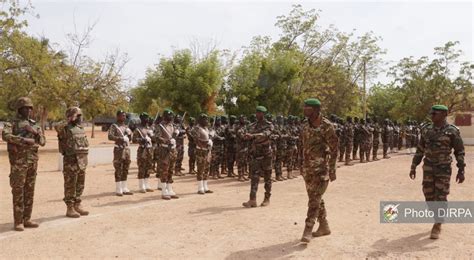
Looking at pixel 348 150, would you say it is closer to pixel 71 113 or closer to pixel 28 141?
pixel 71 113

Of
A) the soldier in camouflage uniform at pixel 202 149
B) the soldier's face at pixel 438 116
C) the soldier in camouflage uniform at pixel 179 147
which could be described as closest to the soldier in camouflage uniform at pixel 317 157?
the soldier's face at pixel 438 116

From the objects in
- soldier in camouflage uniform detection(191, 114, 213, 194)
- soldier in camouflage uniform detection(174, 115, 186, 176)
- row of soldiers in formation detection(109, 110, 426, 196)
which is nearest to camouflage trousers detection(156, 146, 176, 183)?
row of soldiers in formation detection(109, 110, 426, 196)

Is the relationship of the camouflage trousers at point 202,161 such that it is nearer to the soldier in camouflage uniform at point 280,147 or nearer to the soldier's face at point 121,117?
the soldier's face at point 121,117

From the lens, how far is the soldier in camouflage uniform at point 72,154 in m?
7.53

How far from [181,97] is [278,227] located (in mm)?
18550

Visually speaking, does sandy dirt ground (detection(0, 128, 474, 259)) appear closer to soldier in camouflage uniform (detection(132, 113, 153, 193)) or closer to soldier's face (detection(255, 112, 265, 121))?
soldier in camouflage uniform (detection(132, 113, 153, 193))

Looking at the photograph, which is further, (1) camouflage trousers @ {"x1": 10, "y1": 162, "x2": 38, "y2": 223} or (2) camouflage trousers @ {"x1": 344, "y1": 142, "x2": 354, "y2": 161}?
(2) camouflage trousers @ {"x1": 344, "y1": 142, "x2": 354, "y2": 161}

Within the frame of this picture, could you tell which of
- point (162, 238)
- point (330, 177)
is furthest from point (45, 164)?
point (330, 177)

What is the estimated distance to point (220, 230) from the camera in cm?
666

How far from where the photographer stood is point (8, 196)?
395 inches

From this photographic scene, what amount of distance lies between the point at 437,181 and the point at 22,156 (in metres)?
6.45

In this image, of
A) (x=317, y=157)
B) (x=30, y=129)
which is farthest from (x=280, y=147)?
(x=30, y=129)

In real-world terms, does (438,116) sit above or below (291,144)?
above

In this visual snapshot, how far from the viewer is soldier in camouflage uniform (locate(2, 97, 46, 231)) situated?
6.57 metres
